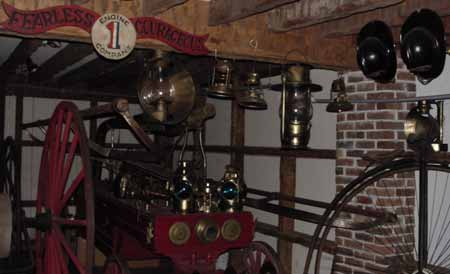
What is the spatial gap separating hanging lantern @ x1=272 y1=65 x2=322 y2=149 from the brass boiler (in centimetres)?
78

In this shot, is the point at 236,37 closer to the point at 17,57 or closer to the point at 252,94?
the point at 252,94

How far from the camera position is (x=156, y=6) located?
9.95ft

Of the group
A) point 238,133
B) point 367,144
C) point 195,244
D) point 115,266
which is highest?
point 238,133

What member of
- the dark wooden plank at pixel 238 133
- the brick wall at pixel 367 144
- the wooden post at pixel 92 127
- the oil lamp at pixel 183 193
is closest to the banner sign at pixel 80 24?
the oil lamp at pixel 183 193

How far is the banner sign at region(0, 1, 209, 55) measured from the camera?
295 cm

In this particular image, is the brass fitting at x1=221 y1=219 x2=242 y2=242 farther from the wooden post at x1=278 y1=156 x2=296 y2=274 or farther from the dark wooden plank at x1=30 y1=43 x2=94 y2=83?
the dark wooden plank at x1=30 y1=43 x2=94 y2=83

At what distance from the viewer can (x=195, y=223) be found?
3584 mm

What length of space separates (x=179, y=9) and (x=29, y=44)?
1758mm

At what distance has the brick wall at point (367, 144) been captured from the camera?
149 inches

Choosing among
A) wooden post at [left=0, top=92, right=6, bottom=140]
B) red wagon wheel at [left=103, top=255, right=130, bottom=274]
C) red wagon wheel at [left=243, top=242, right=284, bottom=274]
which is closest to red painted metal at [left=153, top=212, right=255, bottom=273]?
red wagon wheel at [left=243, top=242, right=284, bottom=274]

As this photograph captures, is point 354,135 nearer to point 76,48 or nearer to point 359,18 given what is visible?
point 359,18

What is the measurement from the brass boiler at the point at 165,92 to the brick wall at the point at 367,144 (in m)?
1.23

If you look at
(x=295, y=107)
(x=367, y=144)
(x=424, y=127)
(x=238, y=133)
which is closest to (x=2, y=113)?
(x=238, y=133)

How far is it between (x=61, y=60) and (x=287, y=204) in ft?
8.69
